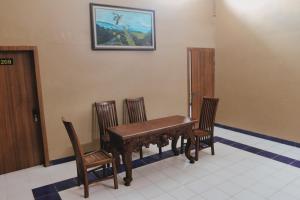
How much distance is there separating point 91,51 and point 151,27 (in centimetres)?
130

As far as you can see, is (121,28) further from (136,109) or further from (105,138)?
(105,138)

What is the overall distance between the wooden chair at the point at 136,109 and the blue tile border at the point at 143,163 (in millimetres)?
753

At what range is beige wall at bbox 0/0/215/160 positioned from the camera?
11.0ft

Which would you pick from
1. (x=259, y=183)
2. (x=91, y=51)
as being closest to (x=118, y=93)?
(x=91, y=51)

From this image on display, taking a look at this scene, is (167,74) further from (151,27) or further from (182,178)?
(182,178)

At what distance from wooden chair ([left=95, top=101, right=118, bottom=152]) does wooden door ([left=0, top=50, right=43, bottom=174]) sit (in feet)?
3.17

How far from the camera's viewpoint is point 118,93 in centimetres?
414

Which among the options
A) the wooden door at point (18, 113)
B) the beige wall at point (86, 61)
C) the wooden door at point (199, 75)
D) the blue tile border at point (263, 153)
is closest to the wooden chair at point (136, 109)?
the beige wall at point (86, 61)

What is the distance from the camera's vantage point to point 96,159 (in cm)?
285

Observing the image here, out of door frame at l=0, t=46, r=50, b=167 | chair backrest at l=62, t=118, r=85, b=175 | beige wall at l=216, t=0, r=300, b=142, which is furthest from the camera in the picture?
beige wall at l=216, t=0, r=300, b=142

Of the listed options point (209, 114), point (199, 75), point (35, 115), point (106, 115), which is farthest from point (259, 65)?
point (35, 115)

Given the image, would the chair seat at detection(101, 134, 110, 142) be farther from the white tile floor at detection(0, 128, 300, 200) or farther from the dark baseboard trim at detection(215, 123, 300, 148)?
the dark baseboard trim at detection(215, 123, 300, 148)

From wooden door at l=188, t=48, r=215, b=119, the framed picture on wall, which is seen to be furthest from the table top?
wooden door at l=188, t=48, r=215, b=119

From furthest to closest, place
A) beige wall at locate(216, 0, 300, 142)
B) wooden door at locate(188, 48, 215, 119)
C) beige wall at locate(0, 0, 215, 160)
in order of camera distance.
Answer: wooden door at locate(188, 48, 215, 119)
beige wall at locate(216, 0, 300, 142)
beige wall at locate(0, 0, 215, 160)
